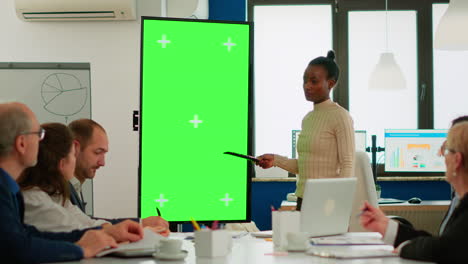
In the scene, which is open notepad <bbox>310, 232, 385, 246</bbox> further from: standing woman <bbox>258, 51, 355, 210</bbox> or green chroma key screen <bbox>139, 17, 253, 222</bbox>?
green chroma key screen <bbox>139, 17, 253, 222</bbox>

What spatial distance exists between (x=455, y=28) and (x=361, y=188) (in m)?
1.35

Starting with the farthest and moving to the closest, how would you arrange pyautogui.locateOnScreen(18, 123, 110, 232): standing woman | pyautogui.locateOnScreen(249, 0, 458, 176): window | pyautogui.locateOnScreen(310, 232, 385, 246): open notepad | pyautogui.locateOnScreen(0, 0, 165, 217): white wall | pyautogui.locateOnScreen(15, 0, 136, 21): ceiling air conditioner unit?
1. pyautogui.locateOnScreen(249, 0, 458, 176): window
2. pyautogui.locateOnScreen(0, 0, 165, 217): white wall
3. pyautogui.locateOnScreen(15, 0, 136, 21): ceiling air conditioner unit
4. pyautogui.locateOnScreen(310, 232, 385, 246): open notepad
5. pyautogui.locateOnScreen(18, 123, 110, 232): standing woman

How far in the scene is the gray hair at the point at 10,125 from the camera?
188cm

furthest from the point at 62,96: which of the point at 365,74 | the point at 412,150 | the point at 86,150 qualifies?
the point at 365,74

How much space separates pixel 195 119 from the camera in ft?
10.8

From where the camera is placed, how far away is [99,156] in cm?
287

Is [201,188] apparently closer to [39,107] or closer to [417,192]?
[39,107]

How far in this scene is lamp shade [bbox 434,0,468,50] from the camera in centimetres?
413

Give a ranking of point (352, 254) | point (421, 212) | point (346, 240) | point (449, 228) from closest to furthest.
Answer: point (449, 228) → point (352, 254) → point (346, 240) → point (421, 212)

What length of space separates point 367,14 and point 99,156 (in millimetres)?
4413

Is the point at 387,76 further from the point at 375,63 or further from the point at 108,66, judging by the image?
A: the point at 108,66

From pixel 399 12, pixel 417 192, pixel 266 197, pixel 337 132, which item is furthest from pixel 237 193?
pixel 399 12

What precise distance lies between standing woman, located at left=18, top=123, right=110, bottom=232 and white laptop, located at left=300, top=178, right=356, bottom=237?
0.80 m

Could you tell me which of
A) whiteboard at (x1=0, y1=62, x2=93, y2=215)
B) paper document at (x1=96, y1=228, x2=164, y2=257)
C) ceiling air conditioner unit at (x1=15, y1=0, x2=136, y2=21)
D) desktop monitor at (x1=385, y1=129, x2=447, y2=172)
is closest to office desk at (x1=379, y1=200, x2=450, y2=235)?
desktop monitor at (x1=385, y1=129, x2=447, y2=172)
